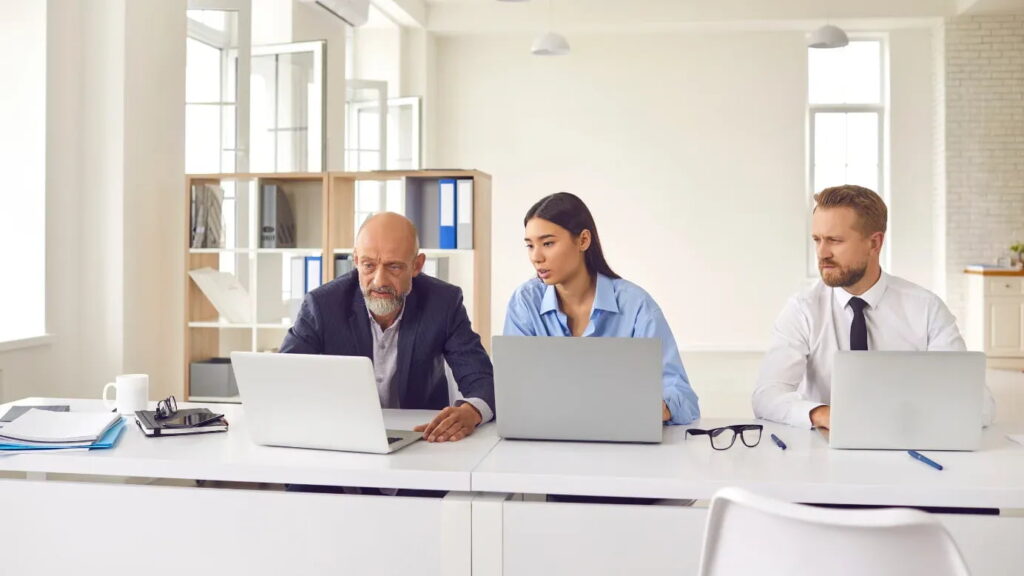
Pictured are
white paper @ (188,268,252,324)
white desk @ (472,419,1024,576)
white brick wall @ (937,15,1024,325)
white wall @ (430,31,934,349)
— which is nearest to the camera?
white desk @ (472,419,1024,576)

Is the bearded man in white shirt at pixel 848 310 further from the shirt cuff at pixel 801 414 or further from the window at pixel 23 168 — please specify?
the window at pixel 23 168

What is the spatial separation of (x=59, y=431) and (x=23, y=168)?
222 cm

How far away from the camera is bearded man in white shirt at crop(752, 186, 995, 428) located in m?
2.45

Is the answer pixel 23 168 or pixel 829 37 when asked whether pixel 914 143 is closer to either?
pixel 829 37

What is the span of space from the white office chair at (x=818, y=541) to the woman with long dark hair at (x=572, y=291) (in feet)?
4.32

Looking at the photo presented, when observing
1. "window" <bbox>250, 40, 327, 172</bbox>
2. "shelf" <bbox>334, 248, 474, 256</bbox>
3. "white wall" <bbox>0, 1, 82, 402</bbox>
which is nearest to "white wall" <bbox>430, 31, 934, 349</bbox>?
"window" <bbox>250, 40, 327, 172</bbox>

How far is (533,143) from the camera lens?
9922mm

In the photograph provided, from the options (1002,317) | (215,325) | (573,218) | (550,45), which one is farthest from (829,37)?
(573,218)

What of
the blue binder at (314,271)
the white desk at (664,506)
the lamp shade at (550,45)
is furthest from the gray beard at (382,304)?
the lamp shade at (550,45)

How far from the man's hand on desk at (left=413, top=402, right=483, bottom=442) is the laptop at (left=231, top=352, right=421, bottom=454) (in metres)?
0.10

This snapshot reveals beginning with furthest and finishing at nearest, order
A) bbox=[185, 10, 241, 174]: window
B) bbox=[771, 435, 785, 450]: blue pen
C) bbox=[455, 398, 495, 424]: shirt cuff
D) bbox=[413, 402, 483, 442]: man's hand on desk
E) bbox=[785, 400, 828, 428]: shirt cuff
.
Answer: bbox=[185, 10, 241, 174]: window → bbox=[455, 398, 495, 424]: shirt cuff → bbox=[785, 400, 828, 428]: shirt cuff → bbox=[413, 402, 483, 442]: man's hand on desk → bbox=[771, 435, 785, 450]: blue pen

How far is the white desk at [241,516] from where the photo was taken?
171cm

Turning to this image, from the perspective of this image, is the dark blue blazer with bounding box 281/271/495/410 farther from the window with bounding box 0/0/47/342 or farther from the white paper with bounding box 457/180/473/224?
the white paper with bounding box 457/180/473/224

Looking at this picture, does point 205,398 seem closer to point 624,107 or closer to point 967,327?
point 624,107
